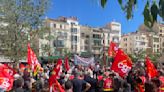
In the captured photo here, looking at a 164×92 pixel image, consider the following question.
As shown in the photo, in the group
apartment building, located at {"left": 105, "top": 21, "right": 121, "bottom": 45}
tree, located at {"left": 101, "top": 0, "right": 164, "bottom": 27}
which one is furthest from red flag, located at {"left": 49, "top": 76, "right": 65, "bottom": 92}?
apartment building, located at {"left": 105, "top": 21, "right": 121, "bottom": 45}

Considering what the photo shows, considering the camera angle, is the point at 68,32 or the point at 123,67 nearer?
the point at 123,67

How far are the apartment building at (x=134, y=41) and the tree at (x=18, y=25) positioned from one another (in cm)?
9881

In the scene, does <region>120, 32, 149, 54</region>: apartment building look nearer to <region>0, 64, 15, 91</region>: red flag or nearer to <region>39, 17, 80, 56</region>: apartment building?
<region>39, 17, 80, 56</region>: apartment building

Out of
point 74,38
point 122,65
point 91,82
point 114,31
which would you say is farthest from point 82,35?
point 91,82

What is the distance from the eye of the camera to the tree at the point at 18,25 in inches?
1347

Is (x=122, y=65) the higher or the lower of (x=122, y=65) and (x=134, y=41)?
the lower

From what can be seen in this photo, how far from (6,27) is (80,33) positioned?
80835mm

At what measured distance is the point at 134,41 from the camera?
131000 mm

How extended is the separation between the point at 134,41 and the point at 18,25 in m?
99.7

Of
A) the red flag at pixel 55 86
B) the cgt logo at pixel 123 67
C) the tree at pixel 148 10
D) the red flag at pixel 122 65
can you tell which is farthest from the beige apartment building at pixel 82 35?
the tree at pixel 148 10

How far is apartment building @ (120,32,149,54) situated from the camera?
435ft

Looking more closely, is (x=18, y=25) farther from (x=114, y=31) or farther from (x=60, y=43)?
(x=114, y=31)

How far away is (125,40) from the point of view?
13662 centimetres

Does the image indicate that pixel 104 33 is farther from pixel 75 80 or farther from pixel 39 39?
pixel 75 80
